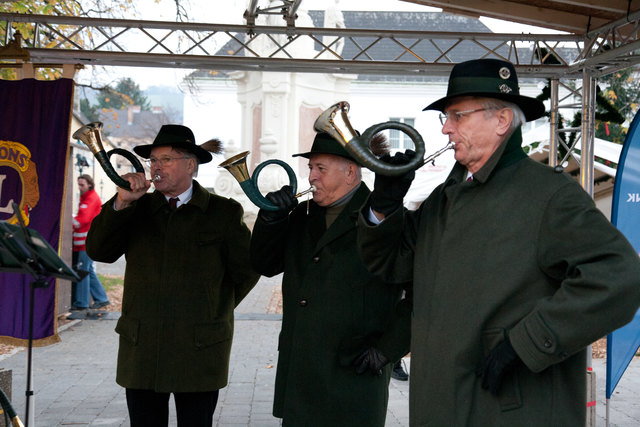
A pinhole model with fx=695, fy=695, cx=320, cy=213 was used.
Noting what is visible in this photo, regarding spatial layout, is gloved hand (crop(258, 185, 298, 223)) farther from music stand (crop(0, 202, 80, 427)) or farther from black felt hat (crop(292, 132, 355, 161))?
music stand (crop(0, 202, 80, 427))

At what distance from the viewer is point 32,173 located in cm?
541

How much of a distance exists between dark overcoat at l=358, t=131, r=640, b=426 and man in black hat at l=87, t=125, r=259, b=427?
4.86 feet

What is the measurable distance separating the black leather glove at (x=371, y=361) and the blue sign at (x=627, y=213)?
8.65ft

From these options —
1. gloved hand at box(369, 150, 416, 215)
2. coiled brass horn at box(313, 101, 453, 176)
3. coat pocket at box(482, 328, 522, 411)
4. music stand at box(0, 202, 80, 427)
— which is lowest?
coat pocket at box(482, 328, 522, 411)

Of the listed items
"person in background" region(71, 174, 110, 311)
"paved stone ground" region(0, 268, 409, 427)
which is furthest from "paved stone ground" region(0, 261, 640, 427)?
"person in background" region(71, 174, 110, 311)

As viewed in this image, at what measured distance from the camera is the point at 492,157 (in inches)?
98.7

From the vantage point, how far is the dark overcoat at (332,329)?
3.24 meters

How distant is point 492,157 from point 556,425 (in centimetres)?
94

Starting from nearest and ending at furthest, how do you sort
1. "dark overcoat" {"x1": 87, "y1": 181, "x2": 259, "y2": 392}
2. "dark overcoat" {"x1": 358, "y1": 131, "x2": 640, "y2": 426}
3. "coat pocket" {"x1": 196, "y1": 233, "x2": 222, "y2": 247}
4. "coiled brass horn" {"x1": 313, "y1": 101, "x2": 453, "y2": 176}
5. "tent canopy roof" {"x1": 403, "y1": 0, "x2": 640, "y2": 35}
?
1. "dark overcoat" {"x1": 358, "y1": 131, "x2": 640, "y2": 426}
2. "coiled brass horn" {"x1": 313, "y1": 101, "x2": 453, "y2": 176}
3. "dark overcoat" {"x1": 87, "y1": 181, "x2": 259, "y2": 392}
4. "coat pocket" {"x1": 196, "y1": 233, "x2": 222, "y2": 247}
5. "tent canopy roof" {"x1": 403, "y1": 0, "x2": 640, "y2": 35}

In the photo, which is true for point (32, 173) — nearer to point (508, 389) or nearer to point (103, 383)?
point (103, 383)

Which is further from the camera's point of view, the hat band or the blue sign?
the blue sign

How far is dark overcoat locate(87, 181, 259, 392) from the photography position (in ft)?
12.1

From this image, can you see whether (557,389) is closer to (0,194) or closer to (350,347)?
(350,347)

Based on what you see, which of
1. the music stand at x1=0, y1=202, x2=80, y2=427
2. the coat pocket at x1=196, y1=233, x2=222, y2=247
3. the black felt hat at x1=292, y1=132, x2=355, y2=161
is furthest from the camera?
the coat pocket at x1=196, y1=233, x2=222, y2=247
